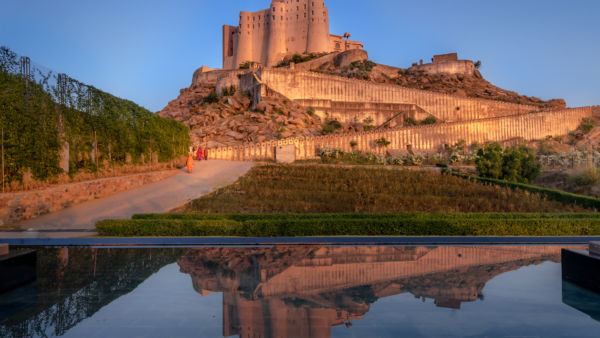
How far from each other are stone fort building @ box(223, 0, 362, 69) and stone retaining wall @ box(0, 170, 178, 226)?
152ft

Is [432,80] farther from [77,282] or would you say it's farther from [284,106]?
[77,282]

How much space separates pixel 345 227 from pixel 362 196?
5187mm

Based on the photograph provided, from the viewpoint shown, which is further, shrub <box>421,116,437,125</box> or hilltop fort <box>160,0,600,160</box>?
shrub <box>421,116,437,125</box>

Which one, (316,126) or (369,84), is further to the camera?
(369,84)

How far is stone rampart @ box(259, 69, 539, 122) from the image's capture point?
1571 inches

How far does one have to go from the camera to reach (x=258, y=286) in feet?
14.6

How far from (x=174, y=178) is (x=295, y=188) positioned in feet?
21.1

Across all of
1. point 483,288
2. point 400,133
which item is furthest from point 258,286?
point 400,133

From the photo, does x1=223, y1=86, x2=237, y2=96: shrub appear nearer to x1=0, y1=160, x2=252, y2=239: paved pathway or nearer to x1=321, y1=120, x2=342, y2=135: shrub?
x1=321, y1=120, x2=342, y2=135: shrub

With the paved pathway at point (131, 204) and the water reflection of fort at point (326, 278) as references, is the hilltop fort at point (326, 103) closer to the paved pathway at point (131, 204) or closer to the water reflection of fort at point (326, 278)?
the paved pathway at point (131, 204)

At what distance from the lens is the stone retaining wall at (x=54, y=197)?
9711 millimetres

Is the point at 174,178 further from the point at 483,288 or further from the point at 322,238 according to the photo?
the point at 483,288

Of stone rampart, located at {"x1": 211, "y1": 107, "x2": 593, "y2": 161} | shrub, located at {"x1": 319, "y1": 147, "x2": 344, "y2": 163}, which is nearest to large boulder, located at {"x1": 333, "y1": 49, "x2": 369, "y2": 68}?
stone rampart, located at {"x1": 211, "y1": 107, "x2": 593, "y2": 161}

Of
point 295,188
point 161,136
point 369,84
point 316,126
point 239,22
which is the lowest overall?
point 295,188
